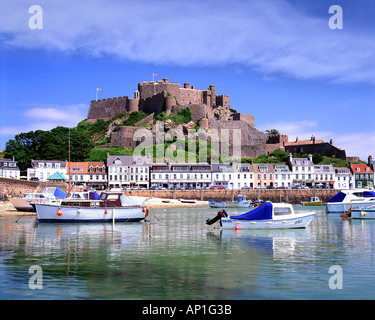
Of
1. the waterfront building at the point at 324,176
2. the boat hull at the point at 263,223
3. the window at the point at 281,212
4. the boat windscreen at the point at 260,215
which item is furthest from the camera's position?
the waterfront building at the point at 324,176

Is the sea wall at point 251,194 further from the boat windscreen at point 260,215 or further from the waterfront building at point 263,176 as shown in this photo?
the boat windscreen at point 260,215

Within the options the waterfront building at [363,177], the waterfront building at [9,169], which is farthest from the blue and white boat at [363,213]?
the waterfront building at [9,169]

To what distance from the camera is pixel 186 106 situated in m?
110

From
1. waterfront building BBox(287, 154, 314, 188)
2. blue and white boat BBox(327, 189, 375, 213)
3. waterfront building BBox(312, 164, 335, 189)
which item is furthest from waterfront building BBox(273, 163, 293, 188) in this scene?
blue and white boat BBox(327, 189, 375, 213)

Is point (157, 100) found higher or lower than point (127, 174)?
higher

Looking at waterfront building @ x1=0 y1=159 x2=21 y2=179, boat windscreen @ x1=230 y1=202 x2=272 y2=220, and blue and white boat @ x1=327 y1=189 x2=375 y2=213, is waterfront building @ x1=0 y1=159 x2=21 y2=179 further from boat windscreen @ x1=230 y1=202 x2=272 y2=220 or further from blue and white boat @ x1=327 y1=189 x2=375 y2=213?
boat windscreen @ x1=230 y1=202 x2=272 y2=220

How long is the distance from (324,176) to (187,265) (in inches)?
2898

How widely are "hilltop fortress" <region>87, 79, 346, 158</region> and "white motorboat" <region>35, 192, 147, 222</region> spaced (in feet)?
228

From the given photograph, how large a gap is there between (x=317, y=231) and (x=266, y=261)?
1289cm

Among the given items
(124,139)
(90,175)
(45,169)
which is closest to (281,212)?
(90,175)

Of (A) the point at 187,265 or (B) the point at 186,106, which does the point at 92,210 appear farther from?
(B) the point at 186,106

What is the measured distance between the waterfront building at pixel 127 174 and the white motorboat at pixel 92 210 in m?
45.4

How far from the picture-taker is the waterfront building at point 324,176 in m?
84.0
